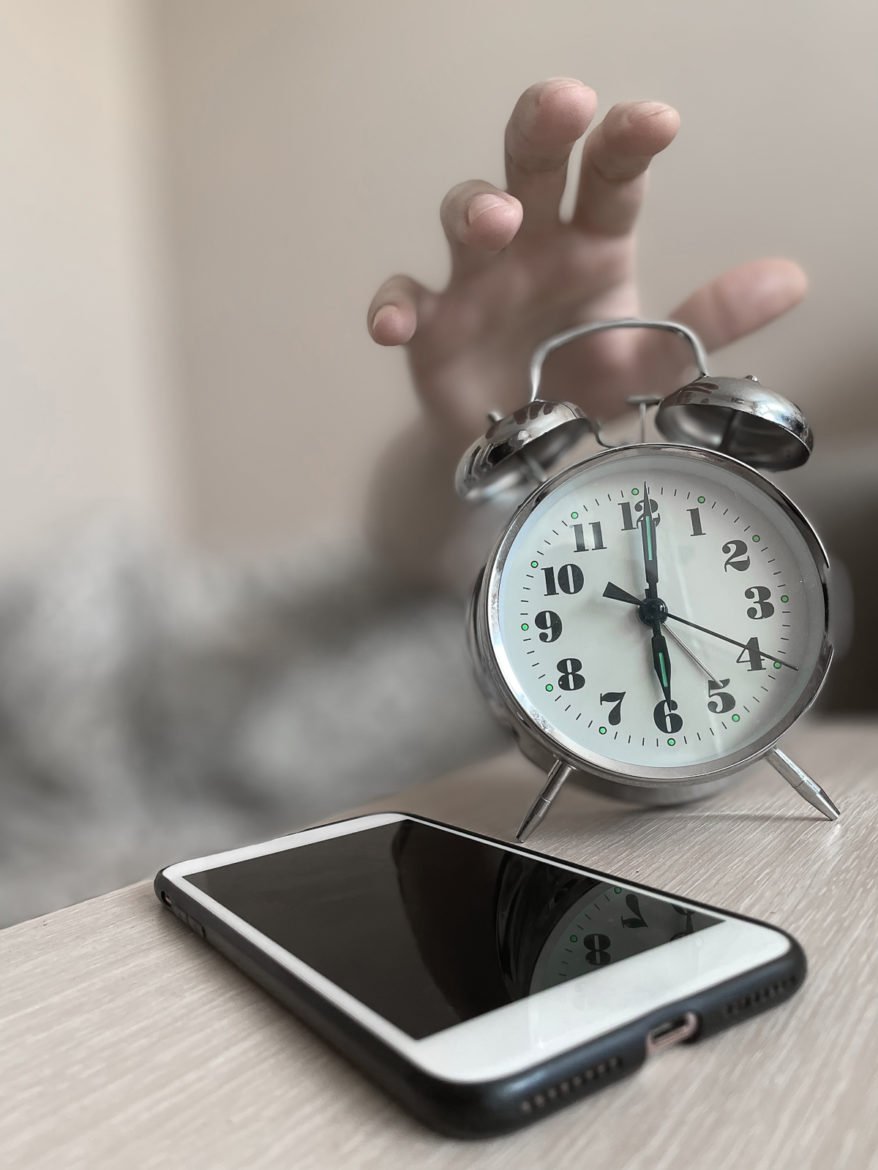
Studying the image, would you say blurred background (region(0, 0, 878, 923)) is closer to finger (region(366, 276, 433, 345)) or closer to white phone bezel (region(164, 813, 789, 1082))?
finger (region(366, 276, 433, 345))

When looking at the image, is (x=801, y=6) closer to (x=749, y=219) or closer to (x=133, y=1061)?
(x=749, y=219)

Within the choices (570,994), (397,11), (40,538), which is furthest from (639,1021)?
(397,11)

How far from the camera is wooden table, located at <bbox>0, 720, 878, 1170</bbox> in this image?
0.88 ft

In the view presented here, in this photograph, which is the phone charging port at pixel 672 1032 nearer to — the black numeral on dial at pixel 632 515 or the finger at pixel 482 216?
the black numeral on dial at pixel 632 515

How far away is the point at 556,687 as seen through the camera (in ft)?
1.82

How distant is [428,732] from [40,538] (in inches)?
14.6

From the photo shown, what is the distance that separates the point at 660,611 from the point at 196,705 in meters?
0.38

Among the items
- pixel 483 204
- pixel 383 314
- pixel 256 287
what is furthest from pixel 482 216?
pixel 256 287

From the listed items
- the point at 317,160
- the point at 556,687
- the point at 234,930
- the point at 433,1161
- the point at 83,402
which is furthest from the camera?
the point at 317,160

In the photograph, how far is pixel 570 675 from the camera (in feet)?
1.83

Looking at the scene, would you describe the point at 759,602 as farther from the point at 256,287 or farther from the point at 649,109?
the point at 256,287

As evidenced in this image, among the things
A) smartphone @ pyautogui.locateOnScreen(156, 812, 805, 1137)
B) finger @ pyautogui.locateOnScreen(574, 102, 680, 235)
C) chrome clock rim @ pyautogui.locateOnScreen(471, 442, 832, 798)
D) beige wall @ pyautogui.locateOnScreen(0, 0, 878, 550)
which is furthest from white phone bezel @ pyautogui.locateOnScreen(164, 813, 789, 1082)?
finger @ pyautogui.locateOnScreen(574, 102, 680, 235)

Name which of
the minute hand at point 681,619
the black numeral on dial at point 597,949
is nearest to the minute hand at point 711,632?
the minute hand at point 681,619

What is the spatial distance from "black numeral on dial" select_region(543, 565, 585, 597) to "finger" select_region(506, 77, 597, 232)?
0.33m
